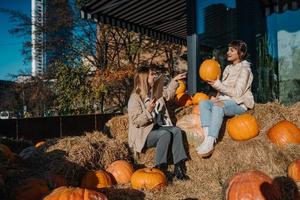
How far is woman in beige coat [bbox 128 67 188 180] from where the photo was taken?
4.93m

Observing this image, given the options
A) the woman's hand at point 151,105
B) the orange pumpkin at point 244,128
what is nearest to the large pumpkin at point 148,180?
the woman's hand at point 151,105

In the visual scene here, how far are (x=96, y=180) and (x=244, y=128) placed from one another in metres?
1.89

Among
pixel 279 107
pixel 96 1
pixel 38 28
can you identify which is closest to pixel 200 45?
pixel 96 1

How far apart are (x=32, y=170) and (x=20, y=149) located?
5.04 ft

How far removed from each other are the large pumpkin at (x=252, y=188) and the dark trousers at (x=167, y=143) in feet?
4.86

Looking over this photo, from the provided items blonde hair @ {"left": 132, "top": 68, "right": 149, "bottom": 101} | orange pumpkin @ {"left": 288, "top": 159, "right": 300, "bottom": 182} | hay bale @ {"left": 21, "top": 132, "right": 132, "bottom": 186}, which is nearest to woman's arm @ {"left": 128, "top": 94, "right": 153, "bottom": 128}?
blonde hair @ {"left": 132, "top": 68, "right": 149, "bottom": 101}

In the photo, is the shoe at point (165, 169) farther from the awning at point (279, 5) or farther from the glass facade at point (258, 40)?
the awning at point (279, 5)

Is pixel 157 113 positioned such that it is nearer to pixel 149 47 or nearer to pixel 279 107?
pixel 279 107

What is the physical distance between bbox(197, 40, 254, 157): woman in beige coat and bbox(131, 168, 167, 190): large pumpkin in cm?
73

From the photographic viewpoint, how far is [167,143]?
16.2 ft

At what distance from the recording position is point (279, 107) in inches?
216

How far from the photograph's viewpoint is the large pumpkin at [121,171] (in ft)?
15.6

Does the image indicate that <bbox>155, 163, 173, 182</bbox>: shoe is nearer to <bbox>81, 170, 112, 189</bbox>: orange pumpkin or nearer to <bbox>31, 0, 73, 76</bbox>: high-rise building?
<bbox>81, 170, 112, 189</bbox>: orange pumpkin

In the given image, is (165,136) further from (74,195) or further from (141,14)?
(141,14)
